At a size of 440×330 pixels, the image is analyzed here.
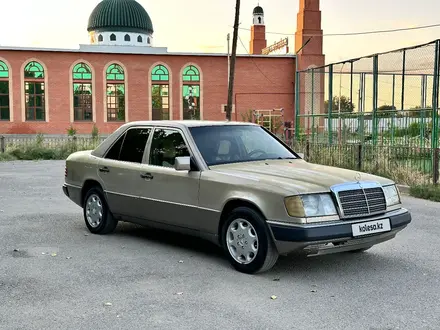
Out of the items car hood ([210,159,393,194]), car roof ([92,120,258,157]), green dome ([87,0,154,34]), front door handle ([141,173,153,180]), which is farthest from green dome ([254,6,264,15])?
car hood ([210,159,393,194])

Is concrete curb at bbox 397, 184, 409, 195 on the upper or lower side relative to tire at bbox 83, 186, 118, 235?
lower

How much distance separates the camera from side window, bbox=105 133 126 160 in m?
7.61

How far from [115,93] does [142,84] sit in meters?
2.72

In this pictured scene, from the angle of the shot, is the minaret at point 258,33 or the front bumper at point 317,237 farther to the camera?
the minaret at point 258,33

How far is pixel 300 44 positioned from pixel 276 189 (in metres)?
52.0

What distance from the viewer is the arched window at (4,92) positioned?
5053 centimetres

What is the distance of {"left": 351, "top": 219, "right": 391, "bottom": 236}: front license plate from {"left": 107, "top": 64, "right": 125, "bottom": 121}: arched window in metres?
48.8

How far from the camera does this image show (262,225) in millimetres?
5465

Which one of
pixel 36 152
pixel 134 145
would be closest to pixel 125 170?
pixel 134 145

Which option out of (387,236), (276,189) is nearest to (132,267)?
(276,189)

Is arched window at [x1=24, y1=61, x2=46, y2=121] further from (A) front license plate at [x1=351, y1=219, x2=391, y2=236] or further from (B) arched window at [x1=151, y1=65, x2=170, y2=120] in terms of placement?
(A) front license plate at [x1=351, y1=219, x2=391, y2=236]

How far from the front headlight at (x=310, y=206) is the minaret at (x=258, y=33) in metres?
76.7

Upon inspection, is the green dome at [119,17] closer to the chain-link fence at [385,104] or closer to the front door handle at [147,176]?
the chain-link fence at [385,104]

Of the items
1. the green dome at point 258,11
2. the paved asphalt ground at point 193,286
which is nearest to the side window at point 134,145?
the paved asphalt ground at point 193,286
